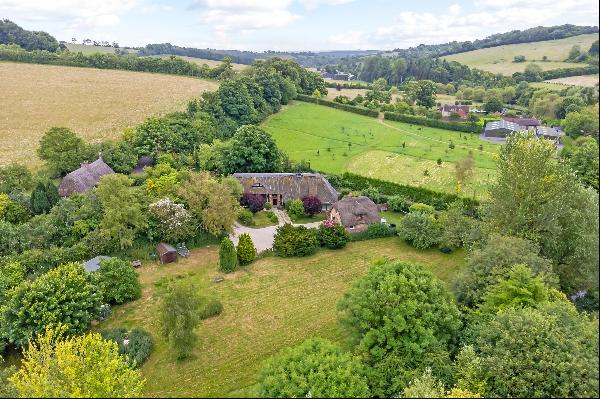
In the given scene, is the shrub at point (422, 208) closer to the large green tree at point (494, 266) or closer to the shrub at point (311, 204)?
the shrub at point (311, 204)

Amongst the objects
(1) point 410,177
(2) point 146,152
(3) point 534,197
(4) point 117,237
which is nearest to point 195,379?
(4) point 117,237

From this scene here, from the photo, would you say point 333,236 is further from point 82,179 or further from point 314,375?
point 82,179

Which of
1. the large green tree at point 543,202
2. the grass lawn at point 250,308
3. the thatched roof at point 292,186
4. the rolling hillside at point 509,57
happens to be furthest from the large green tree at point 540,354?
the rolling hillside at point 509,57

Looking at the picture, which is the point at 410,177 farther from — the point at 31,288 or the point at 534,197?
the point at 31,288

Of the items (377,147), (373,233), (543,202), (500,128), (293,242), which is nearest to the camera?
(543,202)

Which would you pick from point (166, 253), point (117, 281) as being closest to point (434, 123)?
point (166, 253)

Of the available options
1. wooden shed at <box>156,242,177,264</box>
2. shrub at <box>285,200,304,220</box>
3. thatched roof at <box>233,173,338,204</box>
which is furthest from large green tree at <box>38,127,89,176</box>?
shrub at <box>285,200,304,220</box>
